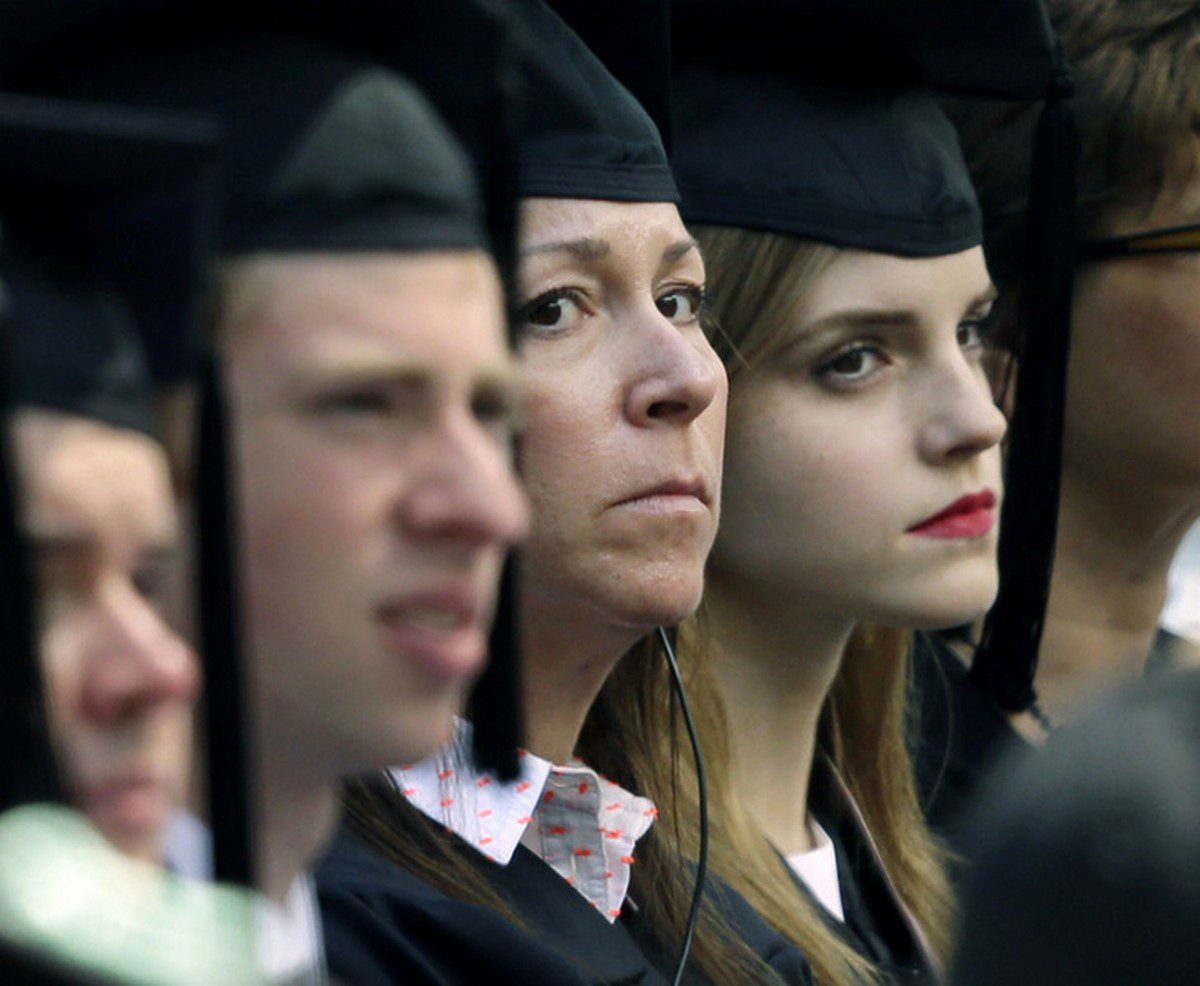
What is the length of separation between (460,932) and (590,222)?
0.66 meters

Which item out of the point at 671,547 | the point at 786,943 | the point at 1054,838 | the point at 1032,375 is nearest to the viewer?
the point at 1054,838

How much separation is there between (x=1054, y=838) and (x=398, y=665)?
0.47m

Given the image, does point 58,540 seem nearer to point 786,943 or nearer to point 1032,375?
point 786,943

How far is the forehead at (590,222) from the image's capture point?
86.3 inches

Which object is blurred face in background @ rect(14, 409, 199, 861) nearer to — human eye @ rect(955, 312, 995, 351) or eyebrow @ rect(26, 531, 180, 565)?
eyebrow @ rect(26, 531, 180, 565)

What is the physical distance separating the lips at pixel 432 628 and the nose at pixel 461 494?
34 millimetres

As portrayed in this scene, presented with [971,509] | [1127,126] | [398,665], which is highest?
[1127,126]

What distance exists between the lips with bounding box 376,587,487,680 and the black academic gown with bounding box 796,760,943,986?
147 cm

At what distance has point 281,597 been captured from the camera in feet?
4.35

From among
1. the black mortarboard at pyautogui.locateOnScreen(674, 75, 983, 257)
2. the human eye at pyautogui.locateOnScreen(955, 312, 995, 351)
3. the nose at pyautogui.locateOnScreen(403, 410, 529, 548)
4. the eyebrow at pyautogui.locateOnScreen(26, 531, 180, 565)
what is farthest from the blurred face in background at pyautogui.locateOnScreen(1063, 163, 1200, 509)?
the eyebrow at pyautogui.locateOnScreen(26, 531, 180, 565)

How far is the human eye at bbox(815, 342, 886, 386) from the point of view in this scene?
104 inches

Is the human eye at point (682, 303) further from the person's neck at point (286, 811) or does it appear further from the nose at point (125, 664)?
the nose at point (125, 664)

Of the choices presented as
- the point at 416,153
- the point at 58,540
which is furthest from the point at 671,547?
the point at 58,540

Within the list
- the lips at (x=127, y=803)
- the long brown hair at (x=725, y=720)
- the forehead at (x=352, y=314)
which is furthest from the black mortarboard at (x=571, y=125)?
the lips at (x=127, y=803)
